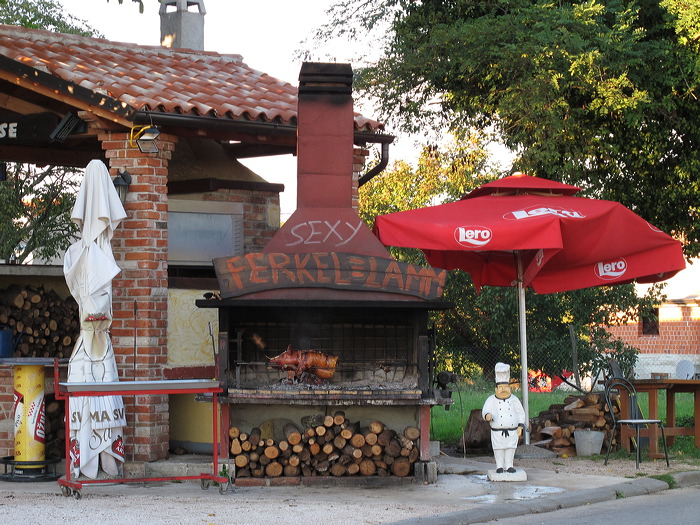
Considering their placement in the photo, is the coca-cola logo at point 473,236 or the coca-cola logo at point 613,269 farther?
the coca-cola logo at point 613,269

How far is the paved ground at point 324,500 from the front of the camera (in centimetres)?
812

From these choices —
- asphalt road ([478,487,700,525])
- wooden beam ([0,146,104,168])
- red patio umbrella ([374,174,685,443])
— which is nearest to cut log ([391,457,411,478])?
asphalt road ([478,487,700,525])

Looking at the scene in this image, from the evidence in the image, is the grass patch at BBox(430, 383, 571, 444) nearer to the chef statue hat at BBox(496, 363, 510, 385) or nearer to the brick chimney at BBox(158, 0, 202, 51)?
the chef statue hat at BBox(496, 363, 510, 385)

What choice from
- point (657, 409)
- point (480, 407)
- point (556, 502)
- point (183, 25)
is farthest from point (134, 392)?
point (480, 407)

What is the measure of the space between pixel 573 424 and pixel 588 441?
0.44 meters

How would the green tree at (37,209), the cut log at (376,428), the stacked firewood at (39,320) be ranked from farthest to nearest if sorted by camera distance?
the green tree at (37,209) < the stacked firewood at (39,320) < the cut log at (376,428)

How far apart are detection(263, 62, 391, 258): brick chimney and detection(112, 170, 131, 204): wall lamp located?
1.63 meters

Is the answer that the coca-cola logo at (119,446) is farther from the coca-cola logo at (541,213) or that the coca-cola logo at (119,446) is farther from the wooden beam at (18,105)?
the coca-cola logo at (541,213)

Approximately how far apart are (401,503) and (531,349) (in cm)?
1195

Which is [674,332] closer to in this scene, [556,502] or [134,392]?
[556,502]

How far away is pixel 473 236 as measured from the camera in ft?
35.6

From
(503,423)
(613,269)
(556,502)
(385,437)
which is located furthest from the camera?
(613,269)

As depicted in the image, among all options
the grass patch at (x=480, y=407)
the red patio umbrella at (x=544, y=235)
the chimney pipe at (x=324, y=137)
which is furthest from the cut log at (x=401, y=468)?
the chimney pipe at (x=324, y=137)

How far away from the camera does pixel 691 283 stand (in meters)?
33.4
